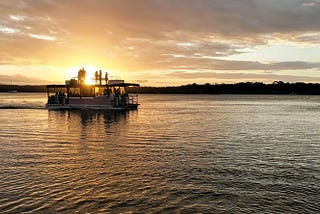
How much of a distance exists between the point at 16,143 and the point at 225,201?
664 inches

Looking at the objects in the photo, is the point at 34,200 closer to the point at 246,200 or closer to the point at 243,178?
the point at 246,200

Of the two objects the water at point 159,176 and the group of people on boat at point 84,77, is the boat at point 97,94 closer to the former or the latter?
the group of people on boat at point 84,77

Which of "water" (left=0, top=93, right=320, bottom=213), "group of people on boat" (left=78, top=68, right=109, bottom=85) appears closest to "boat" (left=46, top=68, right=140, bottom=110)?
"group of people on boat" (left=78, top=68, right=109, bottom=85)

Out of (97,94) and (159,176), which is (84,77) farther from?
(159,176)

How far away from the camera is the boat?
59.0 metres

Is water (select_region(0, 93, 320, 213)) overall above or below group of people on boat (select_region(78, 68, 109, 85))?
below

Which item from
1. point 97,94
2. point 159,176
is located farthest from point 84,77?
point 159,176

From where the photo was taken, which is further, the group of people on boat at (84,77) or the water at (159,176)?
the group of people on boat at (84,77)

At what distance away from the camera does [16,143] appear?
22.8 m

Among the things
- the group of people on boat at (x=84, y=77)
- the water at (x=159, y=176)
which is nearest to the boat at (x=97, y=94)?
the group of people on boat at (x=84, y=77)

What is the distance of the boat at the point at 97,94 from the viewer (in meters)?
59.0

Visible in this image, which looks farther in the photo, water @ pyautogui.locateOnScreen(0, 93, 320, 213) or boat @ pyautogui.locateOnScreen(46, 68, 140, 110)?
boat @ pyautogui.locateOnScreen(46, 68, 140, 110)

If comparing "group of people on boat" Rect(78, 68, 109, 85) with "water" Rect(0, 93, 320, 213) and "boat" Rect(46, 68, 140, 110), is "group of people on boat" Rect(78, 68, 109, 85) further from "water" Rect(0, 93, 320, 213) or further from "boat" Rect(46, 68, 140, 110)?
"water" Rect(0, 93, 320, 213)

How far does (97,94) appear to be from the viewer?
6119 cm
